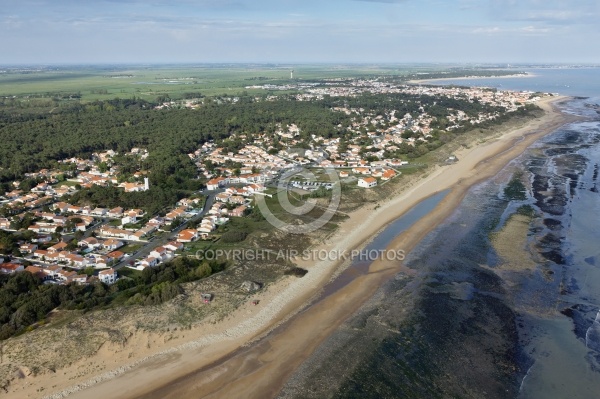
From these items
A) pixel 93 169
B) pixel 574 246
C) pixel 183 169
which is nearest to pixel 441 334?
pixel 574 246

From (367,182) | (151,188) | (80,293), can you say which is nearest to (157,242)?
(80,293)

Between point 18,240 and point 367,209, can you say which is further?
point 367,209

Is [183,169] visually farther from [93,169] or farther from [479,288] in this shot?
[479,288]

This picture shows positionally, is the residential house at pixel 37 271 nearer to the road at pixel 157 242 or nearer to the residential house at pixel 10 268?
the residential house at pixel 10 268

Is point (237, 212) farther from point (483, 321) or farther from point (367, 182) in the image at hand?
point (483, 321)

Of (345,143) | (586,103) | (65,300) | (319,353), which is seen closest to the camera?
(319,353)

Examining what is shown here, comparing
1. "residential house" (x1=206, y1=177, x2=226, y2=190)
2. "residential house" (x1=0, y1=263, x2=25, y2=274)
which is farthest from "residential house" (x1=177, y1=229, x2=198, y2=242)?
"residential house" (x1=206, y1=177, x2=226, y2=190)

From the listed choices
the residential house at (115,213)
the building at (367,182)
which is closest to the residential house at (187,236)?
the residential house at (115,213)
